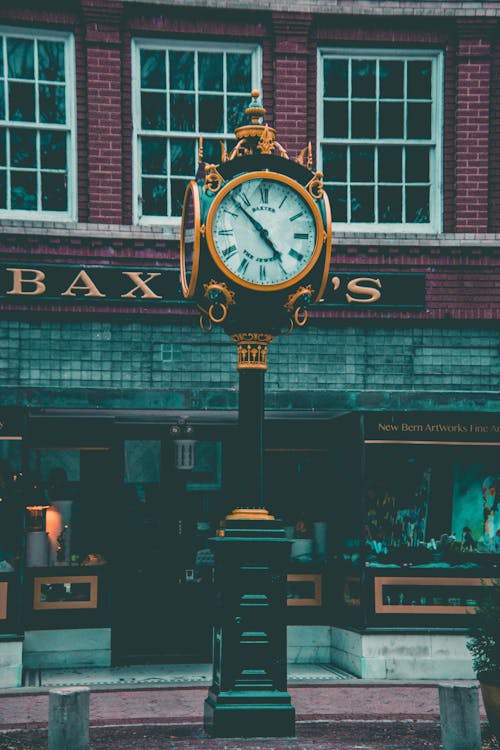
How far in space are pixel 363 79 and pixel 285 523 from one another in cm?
513

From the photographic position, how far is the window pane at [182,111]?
15320 millimetres

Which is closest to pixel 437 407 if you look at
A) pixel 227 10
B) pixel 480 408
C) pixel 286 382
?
pixel 480 408

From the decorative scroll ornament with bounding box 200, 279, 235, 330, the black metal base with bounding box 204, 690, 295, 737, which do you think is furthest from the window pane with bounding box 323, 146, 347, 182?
the black metal base with bounding box 204, 690, 295, 737

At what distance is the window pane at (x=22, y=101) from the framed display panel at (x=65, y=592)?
5.03 m

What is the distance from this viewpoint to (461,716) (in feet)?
30.9

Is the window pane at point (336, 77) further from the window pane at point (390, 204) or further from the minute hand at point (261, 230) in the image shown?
the minute hand at point (261, 230)

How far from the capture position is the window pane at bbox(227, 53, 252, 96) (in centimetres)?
1540

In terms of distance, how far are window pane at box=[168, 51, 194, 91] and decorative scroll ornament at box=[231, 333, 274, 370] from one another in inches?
214

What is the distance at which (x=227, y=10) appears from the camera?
49.9 feet

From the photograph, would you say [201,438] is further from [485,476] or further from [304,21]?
[304,21]

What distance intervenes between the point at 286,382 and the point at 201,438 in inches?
47.2

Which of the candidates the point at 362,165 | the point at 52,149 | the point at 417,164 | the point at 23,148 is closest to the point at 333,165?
the point at 362,165

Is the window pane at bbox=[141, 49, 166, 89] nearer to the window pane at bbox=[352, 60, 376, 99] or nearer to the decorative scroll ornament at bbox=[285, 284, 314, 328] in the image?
the window pane at bbox=[352, 60, 376, 99]

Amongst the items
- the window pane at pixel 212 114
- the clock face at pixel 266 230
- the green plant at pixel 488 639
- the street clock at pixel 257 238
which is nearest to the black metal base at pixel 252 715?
the green plant at pixel 488 639
